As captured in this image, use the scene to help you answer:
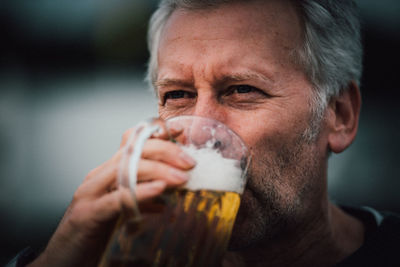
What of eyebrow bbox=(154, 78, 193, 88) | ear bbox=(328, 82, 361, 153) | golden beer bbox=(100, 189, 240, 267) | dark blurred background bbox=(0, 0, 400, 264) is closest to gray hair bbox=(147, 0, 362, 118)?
ear bbox=(328, 82, 361, 153)

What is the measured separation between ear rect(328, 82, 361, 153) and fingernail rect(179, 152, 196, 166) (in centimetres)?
113

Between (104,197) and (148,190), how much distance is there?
0.63 ft

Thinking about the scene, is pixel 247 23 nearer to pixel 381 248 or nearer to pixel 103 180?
pixel 103 180

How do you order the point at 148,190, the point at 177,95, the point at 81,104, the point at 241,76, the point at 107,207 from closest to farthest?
the point at 148,190 < the point at 107,207 < the point at 241,76 < the point at 177,95 < the point at 81,104

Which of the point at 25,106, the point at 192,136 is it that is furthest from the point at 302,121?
the point at 25,106

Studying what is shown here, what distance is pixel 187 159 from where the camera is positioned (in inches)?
38.4

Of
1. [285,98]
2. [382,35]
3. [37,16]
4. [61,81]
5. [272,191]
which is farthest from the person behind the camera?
[61,81]

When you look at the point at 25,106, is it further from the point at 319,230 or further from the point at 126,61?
the point at 319,230

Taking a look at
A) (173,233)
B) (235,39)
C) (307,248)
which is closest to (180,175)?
(173,233)

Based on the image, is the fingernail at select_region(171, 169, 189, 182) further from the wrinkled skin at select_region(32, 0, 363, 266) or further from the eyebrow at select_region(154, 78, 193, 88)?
the eyebrow at select_region(154, 78, 193, 88)

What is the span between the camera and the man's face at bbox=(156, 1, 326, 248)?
59.9 inches

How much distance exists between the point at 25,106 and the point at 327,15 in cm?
568

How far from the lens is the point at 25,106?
622 centimetres

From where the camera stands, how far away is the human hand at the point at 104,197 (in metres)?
0.94
